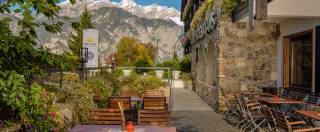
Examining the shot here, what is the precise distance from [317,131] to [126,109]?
155 inches

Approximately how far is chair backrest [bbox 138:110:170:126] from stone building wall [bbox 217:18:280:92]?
17.1 ft

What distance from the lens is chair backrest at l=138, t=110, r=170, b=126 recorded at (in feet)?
18.1

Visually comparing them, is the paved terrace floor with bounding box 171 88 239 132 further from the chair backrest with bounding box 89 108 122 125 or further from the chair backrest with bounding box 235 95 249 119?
the chair backrest with bounding box 89 108 122 125

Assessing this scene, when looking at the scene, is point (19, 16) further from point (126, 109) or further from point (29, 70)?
point (126, 109)

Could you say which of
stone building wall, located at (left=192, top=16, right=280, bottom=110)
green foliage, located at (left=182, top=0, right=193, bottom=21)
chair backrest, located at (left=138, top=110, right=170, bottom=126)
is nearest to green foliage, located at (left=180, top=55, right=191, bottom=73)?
green foliage, located at (left=182, top=0, right=193, bottom=21)

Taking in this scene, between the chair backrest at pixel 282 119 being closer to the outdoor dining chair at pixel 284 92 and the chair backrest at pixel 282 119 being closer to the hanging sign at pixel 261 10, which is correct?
the hanging sign at pixel 261 10

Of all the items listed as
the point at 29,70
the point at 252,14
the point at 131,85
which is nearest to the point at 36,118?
the point at 29,70

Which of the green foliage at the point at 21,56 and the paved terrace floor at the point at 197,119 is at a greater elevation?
the green foliage at the point at 21,56

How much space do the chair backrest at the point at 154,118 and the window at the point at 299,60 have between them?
185 inches

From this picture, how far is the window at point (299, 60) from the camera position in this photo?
8758 mm

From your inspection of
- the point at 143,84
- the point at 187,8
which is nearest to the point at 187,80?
the point at 187,8

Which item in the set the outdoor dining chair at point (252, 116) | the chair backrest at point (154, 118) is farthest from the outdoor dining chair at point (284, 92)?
the chair backrest at point (154, 118)

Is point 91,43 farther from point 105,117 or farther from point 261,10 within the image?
point 261,10

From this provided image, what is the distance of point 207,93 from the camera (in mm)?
12969
